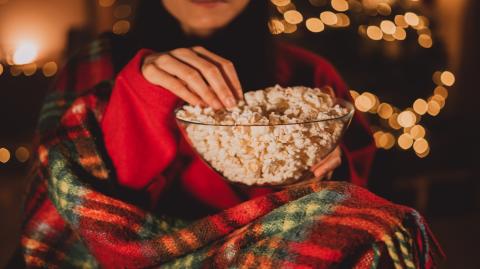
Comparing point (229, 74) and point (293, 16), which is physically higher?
point (229, 74)

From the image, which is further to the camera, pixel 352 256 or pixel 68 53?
pixel 68 53

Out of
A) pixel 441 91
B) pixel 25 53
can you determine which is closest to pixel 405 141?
pixel 441 91

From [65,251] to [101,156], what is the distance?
0.16m

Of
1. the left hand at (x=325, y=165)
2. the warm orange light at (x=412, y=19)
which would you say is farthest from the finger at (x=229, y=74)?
the warm orange light at (x=412, y=19)

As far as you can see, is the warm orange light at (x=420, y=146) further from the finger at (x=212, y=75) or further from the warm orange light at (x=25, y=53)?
the warm orange light at (x=25, y=53)

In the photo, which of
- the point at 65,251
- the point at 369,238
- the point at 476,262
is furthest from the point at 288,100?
the point at 476,262

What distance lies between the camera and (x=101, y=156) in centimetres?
63

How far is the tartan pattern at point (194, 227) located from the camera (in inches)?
17.9

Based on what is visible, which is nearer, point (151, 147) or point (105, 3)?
point (151, 147)

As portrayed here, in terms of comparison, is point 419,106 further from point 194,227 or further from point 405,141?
point 194,227

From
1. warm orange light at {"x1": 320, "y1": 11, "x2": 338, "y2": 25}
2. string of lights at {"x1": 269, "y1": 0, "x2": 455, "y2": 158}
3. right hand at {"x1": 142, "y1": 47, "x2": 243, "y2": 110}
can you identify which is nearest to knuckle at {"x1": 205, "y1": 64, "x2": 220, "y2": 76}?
right hand at {"x1": 142, "y1": 47, "x2": 243, "y2": 110}

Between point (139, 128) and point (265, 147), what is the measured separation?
0.22 meters

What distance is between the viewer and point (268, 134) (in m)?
0.48

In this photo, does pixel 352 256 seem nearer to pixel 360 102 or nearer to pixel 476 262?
pixel 476 262
